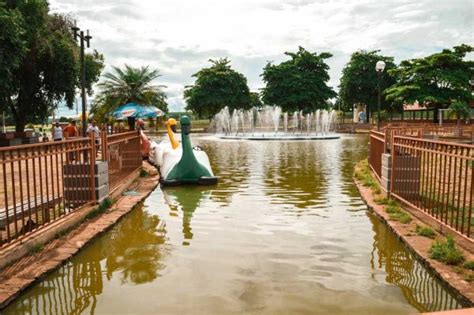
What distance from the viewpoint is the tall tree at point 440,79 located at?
133 ft

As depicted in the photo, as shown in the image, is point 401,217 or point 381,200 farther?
point 381,200

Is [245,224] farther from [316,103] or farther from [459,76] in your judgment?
[316,103]

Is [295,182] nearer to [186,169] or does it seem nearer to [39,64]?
[186,169]

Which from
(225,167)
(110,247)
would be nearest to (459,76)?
(225,167)

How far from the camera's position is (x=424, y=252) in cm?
516

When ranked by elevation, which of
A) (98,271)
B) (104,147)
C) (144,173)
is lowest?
(98,271)

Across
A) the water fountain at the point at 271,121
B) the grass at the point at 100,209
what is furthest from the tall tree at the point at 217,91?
the grass at the point at 100,209

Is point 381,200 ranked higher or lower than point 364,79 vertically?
lower

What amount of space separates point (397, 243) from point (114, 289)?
375 cm

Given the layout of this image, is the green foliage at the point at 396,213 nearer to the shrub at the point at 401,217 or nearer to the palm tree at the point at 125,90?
the shrub at the point at 401,217

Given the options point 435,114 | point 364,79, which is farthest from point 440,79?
point 364,79

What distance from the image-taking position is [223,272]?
4.80 m

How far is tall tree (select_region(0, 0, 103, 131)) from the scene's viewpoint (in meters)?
21.8

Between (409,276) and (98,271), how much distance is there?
11.4ft
